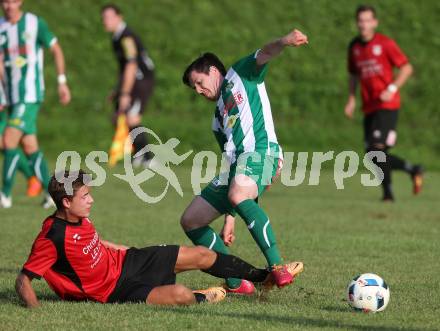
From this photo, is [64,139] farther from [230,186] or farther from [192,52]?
[230,186]

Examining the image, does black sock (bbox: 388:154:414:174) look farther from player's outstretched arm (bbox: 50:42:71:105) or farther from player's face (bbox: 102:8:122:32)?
player's face (bbox: 102:8:122:32)

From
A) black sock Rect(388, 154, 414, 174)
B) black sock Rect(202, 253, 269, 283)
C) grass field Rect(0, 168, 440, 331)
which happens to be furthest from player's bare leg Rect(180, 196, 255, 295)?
black sock Rect(388, 154, 414, 174)

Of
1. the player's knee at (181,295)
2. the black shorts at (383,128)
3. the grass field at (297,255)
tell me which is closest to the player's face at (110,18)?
the grass field at (297,255)

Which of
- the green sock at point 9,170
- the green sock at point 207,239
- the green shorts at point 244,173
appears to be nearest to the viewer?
the green shorts at point 244,173

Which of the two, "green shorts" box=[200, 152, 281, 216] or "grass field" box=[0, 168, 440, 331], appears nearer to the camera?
"grass field" box=[0, 168, 440, 331]

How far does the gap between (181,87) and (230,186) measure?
16.5m

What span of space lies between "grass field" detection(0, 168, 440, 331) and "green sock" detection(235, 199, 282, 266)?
0.29 metres

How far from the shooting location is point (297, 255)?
9250 millimetres

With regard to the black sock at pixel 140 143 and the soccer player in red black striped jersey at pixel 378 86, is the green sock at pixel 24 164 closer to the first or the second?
the soccer player in red black striped jersey at pixel 378 86

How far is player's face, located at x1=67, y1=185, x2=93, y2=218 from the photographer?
6.54 meters

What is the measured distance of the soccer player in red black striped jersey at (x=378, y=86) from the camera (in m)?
14.0

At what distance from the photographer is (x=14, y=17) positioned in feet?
41.5

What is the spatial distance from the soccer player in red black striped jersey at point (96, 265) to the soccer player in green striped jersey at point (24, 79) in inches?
238

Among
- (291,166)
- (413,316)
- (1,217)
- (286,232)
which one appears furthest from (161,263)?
(291,166)
